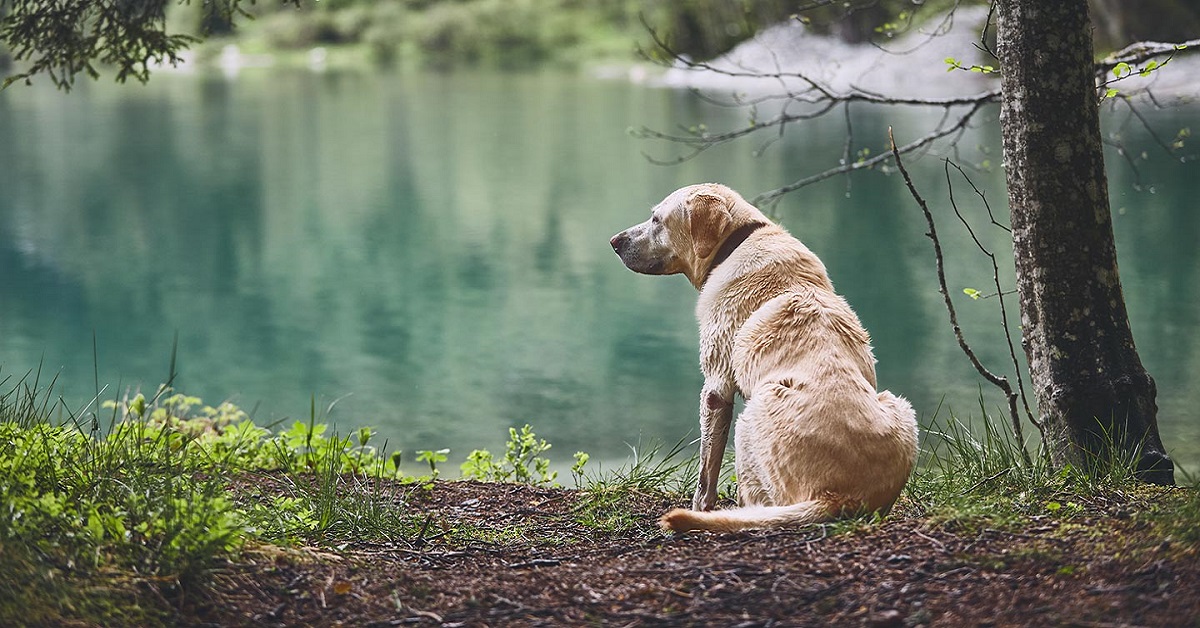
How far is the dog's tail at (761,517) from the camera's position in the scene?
368 cm

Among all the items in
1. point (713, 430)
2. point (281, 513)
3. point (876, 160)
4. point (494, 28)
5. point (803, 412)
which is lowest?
point (281, 513)

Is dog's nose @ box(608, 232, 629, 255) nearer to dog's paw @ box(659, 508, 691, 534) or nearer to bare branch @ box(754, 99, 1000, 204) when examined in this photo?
bare branch @ box(754, 99, 1000, 204)

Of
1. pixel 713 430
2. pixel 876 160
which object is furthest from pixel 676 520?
pixel 876 160

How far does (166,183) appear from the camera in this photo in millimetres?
24875

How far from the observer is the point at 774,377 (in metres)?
3.92

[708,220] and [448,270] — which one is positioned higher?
[708,220]

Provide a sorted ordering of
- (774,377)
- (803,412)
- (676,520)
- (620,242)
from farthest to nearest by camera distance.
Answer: (620,242)
(774,377)
(803,412)
(676,520)

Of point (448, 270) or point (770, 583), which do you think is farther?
point (448, 270)

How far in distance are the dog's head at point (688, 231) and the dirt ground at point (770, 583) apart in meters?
1.26

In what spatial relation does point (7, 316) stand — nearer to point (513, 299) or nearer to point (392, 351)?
point (392, 351)

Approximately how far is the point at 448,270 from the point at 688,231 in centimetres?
1395

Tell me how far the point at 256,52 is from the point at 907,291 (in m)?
59.6

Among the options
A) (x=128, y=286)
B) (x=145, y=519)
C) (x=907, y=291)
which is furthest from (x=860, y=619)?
(x=128, y=286)

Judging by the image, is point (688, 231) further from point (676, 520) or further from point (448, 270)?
point (448, 270)
